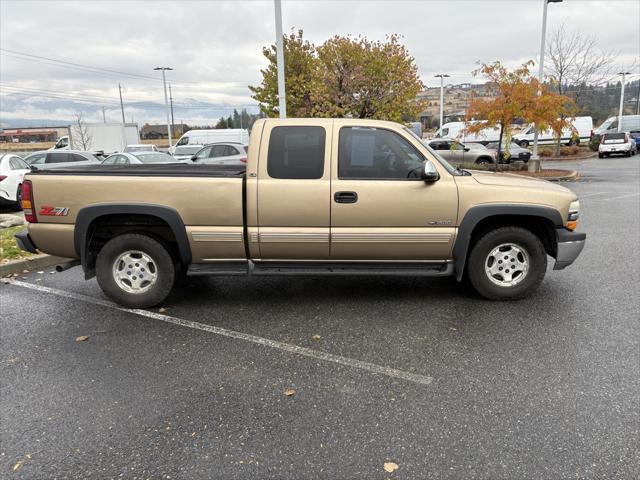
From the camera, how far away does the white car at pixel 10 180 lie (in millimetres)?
12219

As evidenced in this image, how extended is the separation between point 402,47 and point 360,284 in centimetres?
1526

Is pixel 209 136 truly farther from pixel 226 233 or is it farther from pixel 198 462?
pixel 198 462

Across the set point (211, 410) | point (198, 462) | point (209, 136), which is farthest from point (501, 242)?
point (209, 136)

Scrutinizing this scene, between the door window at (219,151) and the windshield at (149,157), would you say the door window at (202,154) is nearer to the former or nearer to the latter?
the door window at (219,151)

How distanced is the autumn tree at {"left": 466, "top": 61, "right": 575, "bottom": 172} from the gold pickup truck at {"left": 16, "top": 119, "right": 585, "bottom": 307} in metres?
15.0

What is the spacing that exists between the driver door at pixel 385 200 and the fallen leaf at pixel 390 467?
2.45m

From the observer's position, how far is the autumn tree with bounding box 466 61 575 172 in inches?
720

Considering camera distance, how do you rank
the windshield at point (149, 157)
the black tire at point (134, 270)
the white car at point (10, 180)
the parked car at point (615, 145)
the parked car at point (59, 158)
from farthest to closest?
the parked car at point (615, 145)
the windshield at point (149, 157)
the parked car at point (59, 158)
the white car at point (10, 180)
the black tire at point (134, 270)

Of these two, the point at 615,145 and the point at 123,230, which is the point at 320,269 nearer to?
the point at 123,230

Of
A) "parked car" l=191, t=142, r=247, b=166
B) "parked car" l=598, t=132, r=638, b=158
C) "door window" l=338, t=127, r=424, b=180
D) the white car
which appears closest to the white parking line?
"door window" l=338, t=127, r=424, b=180

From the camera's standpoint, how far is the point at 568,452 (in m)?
2.69

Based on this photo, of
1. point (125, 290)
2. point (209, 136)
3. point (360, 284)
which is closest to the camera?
point (125, 290)

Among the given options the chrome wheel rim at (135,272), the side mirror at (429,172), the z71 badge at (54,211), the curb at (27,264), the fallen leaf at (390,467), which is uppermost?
the side mirror at (429,172)

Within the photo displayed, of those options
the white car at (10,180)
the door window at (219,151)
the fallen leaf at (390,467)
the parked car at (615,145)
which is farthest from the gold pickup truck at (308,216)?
the parked car at (615,145)
